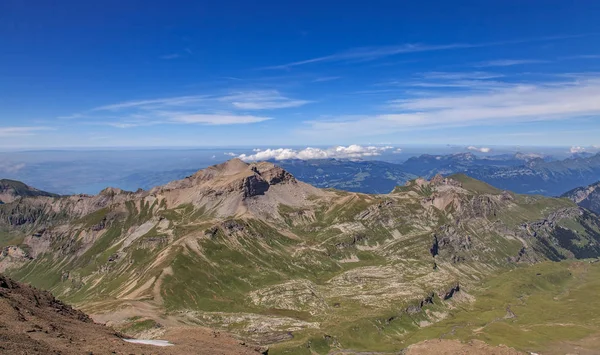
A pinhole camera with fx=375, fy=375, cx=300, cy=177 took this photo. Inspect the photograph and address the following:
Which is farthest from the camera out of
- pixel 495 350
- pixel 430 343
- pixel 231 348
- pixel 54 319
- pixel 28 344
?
pixel 430 343

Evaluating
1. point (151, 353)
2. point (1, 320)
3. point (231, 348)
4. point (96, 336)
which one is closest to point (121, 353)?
point (151, 353)

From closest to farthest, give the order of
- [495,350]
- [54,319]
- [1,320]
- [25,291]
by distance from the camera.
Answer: [1,320] < [54,319] < [25,291] < [495,350]

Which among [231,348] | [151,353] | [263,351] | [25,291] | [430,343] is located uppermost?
[25,291]

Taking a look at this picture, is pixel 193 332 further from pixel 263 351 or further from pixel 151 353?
pixel 151 353

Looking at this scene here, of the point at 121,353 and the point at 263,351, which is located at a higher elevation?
the point at 121,353

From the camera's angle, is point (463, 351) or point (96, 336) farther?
point (463, 351)

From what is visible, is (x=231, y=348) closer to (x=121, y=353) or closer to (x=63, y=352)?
(x=121, y=353)
